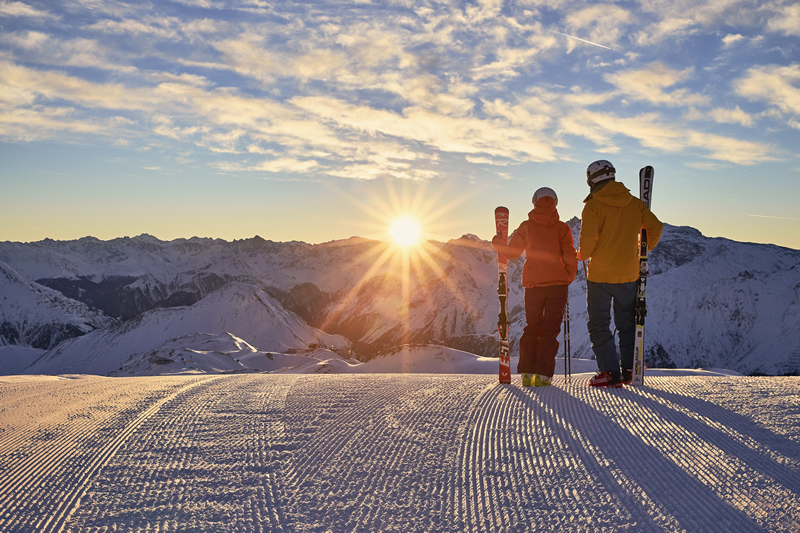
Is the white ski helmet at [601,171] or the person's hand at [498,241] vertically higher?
the white ski helmet at [601,171]

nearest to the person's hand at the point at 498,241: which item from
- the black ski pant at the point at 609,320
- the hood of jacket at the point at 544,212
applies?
the hood of jacket at the point at 544,212

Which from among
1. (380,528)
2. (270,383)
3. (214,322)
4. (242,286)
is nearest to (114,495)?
(380,528)

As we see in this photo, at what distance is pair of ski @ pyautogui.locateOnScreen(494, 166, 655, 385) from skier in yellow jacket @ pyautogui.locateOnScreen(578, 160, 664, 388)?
73 millimetres

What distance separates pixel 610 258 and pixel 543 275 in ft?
2.53

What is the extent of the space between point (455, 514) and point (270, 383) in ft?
15.3

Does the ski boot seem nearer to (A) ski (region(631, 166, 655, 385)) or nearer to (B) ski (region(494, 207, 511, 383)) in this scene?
(A) ski (region(631, 166, 655, 385))

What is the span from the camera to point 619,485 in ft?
9.57

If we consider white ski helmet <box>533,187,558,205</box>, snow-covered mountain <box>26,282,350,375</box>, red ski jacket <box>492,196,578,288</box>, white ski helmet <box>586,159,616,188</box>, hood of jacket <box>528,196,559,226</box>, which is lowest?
snow-covered mountain <box>26,282,350,375</box>

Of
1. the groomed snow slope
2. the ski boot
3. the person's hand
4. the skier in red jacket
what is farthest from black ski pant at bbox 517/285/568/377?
the groomed snow slope

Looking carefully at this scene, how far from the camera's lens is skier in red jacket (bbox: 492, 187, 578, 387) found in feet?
21.6

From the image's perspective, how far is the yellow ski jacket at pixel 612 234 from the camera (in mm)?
6293

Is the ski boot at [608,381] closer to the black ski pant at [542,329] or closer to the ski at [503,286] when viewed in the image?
the black ski pant at [542,329]

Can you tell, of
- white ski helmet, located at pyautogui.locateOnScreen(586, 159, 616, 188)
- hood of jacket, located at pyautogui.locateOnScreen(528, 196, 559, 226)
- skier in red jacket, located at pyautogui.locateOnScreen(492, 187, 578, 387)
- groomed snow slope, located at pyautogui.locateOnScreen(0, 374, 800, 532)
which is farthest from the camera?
hood of jacket, located at pyautogui.locateOnScreen(528, 196, 559, 226)

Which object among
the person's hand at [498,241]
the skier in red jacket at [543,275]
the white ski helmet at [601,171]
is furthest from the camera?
A: the person's hand at [498,241]
